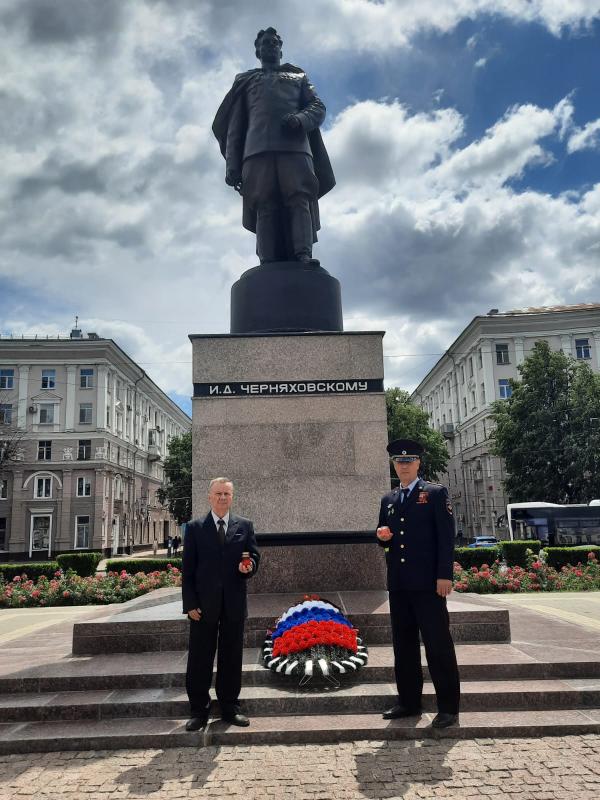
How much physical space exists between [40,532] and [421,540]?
159 ft

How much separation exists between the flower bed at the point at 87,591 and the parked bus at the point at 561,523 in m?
22.0

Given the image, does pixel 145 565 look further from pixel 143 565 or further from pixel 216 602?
pixel 216 602

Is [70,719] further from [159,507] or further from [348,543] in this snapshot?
[159,507]

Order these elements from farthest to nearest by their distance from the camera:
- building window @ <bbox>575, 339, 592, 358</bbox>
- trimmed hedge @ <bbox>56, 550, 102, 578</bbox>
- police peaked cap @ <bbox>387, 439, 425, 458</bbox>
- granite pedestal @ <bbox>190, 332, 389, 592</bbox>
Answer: building window @ <bbox>575, 339, 592, 358</bbox>, trimmed hedge @ <bbox>56, 550, 102, 578</bbox>, granite pedestal @ <bbox>190, 332, 389, 592</bbox>, police peaked cap @ <bbox>387, 439, 425, 458</bbox>

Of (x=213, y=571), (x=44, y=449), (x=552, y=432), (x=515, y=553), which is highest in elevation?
(x=44, y=449)

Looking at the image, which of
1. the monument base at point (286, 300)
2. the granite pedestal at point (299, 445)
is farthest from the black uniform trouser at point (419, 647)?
the monument base at point (286, 300)

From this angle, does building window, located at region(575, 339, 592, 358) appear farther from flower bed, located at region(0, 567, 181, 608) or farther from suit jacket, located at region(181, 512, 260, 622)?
suit jacket, located at region(181, 512, 260, 622)

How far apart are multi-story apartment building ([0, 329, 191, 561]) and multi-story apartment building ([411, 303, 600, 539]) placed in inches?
1173

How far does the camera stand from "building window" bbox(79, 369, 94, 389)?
50.1 m

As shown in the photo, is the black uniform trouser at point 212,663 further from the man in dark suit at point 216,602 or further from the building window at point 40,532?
the building window at point 40,532

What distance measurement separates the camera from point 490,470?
166 feet

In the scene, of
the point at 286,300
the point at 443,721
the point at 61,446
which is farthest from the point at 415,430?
the point at 443,721

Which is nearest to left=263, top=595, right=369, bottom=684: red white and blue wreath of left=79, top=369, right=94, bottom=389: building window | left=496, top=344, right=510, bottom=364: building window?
left=496, top=344, right=510, bottom=364: building window

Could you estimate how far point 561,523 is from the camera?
99.0ft
